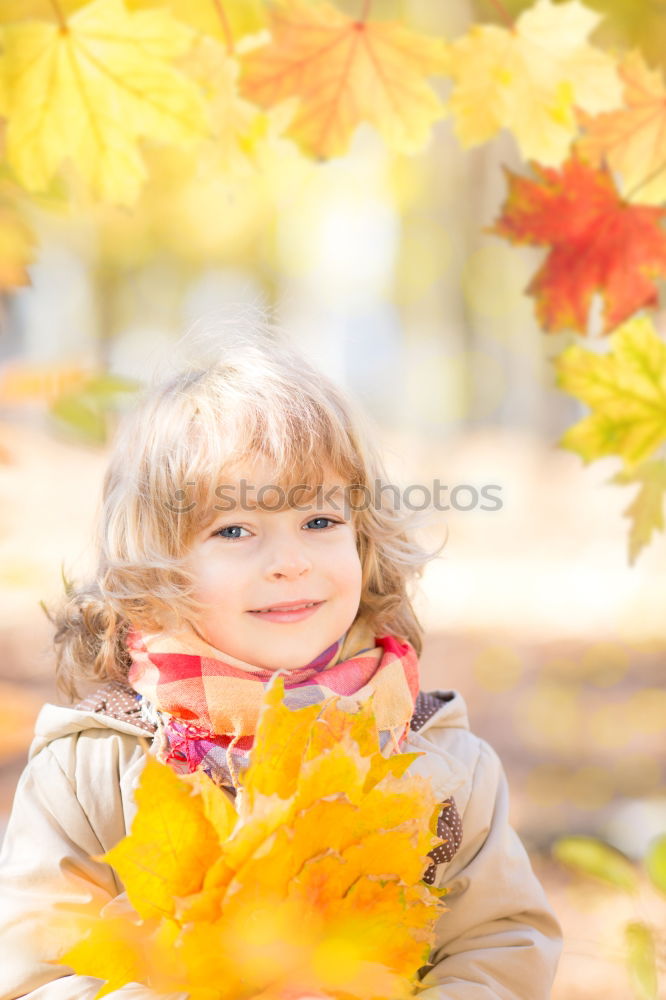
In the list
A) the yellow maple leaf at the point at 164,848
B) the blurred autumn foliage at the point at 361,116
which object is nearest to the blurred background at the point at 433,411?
the blurred autumn foliage at the point at 361,116

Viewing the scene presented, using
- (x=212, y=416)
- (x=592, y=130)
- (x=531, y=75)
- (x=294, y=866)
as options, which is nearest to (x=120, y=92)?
(x=212, y=416)

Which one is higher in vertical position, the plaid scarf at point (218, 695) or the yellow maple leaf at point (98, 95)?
the yellow maple leaf at point (98, 95)

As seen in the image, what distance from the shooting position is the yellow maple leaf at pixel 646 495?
4.35 feet

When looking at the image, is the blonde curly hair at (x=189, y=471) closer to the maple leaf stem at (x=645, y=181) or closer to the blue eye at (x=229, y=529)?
the blue eye at (x=229, y=529)

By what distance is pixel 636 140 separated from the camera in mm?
1321

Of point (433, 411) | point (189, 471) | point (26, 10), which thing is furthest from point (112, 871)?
point (433, 411)

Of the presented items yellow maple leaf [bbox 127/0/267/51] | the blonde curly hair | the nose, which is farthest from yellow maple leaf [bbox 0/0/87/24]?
the nose

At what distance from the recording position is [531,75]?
4.14 ft

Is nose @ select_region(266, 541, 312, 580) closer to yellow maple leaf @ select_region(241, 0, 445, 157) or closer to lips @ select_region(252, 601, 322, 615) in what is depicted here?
lips @ select_region(252, 601, 322, 615)

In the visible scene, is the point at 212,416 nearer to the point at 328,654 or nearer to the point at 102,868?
the point at 328,654

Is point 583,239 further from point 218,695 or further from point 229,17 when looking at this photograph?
point 218,695

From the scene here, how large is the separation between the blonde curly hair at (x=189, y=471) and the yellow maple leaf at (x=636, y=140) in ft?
1.72

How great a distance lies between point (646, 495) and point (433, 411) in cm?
266

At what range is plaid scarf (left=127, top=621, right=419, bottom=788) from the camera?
3.52 ft
